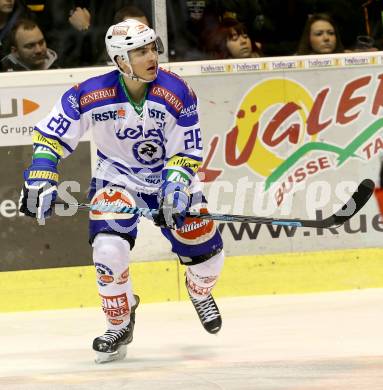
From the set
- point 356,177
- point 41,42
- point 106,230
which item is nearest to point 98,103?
point 106,230

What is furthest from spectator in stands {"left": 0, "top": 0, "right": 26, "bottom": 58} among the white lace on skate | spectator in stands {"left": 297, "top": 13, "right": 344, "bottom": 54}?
the white lace on skate

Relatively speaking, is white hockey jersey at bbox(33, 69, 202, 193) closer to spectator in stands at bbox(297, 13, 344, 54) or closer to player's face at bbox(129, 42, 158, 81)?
player's face at bbox(129, 42, 158, 81)

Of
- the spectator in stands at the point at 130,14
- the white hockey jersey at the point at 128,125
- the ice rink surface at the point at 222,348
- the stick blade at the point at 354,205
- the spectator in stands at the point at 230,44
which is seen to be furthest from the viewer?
the spectator in stands at the point at 230,44

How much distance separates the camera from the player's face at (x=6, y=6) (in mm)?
6719

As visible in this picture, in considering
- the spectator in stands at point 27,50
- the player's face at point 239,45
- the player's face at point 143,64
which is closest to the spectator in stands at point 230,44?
the player's face at point 239,45

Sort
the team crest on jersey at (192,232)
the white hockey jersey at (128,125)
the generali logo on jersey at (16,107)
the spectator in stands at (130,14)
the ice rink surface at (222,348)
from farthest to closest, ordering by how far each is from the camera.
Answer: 1. the spectator in stands at (130,14)
2. the generali logo on jersey at (16,107)
3. the team crest on jersey at (192,232)
4. the white hockey jersey at (128,125)
5. the ice rink surface at (222,348)

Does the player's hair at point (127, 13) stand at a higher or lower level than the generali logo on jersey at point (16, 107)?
higher

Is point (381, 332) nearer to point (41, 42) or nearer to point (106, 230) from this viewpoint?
point (106, 230)

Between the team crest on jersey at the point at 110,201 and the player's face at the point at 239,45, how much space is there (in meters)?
1.82

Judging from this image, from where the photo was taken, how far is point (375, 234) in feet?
23.0

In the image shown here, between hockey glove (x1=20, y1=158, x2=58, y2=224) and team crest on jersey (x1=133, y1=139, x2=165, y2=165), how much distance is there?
1.32ft

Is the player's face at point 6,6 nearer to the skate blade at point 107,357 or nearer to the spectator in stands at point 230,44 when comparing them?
the spectator in stands at point 230,44

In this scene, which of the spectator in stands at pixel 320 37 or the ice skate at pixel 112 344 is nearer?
the ice skate at pixel 112 344

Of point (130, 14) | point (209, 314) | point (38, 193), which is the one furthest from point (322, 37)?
point (38, 193)
